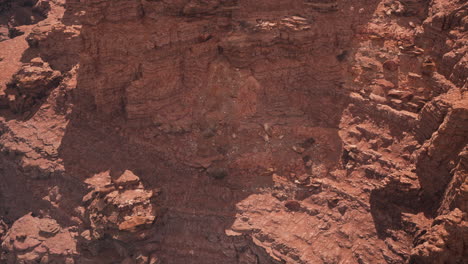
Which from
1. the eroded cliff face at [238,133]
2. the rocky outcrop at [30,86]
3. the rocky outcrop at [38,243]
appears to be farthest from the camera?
the rocky outcrop at [30,86]

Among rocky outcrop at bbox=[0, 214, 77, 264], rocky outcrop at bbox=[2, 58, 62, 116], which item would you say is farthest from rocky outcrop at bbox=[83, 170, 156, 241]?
rocky outcrop at bbox=[2, 58, 62, 116]

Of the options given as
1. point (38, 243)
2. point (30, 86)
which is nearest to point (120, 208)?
point (38, 243)

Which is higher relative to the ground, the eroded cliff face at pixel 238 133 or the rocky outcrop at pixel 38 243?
the eroded cliff face at pixel 238 133

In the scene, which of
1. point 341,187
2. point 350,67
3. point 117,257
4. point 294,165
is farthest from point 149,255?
point 350,67

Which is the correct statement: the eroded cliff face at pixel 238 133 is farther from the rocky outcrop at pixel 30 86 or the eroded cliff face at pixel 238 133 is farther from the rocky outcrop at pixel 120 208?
the rocky outcrop at pixel 30 86

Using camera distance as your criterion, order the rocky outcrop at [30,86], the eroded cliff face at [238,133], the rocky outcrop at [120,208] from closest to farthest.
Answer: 1. the eroded cliff face at [238,133]
2. the rocky outcrop at [120,208]
3. the rocky outcrop at [30,86]

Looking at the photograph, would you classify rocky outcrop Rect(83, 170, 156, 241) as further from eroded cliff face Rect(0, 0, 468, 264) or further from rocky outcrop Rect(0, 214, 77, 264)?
rocky outcrop Rect(0, 214, 77, 264)

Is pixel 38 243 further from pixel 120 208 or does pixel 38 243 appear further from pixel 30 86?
pixel 30 86

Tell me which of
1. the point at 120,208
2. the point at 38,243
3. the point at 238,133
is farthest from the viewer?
the point at 38,243

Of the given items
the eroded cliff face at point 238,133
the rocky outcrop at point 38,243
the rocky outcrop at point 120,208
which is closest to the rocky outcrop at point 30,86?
the eroded cliff face at point 238,133
